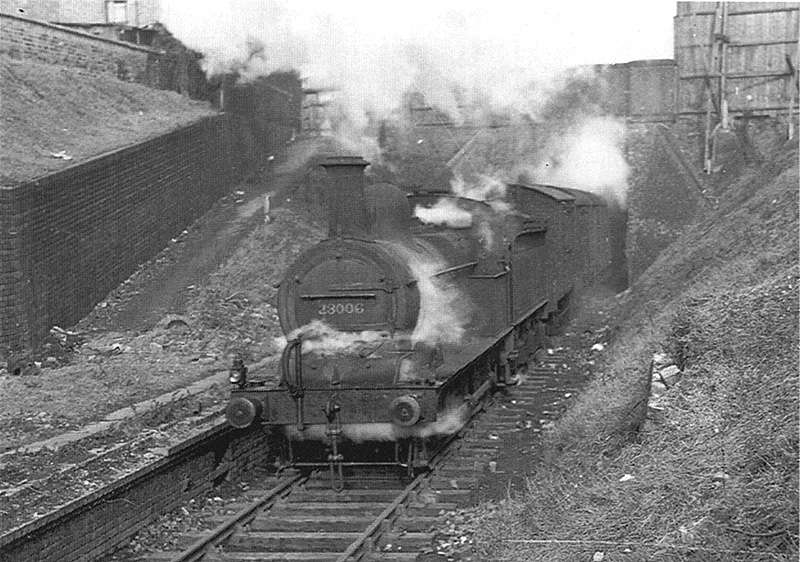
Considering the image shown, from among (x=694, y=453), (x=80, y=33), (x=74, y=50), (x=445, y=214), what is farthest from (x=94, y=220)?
(x=694, y=453)

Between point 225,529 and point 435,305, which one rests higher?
point 435,305

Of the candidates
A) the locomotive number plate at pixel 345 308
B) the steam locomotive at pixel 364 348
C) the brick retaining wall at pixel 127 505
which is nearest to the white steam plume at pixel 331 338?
the steam locomotive at pixel 364 348

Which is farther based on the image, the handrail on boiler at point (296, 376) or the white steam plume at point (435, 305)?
the white steam plume at point (435, 305)

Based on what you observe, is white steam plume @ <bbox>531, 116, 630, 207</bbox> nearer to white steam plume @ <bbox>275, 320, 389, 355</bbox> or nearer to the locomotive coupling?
A: white steam plume @ <bbox>275, 320, 389, 355</bbox>

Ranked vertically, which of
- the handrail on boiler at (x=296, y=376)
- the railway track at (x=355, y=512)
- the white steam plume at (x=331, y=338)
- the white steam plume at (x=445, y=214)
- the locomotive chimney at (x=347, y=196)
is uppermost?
the locomotive chimney at (x=347, y=196)

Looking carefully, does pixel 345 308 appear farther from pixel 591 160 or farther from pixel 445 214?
pixel 591 160

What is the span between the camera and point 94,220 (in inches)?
622

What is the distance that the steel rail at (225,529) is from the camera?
728 cm

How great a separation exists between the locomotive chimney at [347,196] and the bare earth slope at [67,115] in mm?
6147

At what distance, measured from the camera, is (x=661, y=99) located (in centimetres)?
2398

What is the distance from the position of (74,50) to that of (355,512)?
15.5 m

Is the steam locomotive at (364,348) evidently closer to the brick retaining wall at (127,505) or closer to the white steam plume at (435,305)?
the white steam plume at (435,305)

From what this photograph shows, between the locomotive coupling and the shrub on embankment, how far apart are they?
7.71ft

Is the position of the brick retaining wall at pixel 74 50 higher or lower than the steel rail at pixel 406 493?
higher
